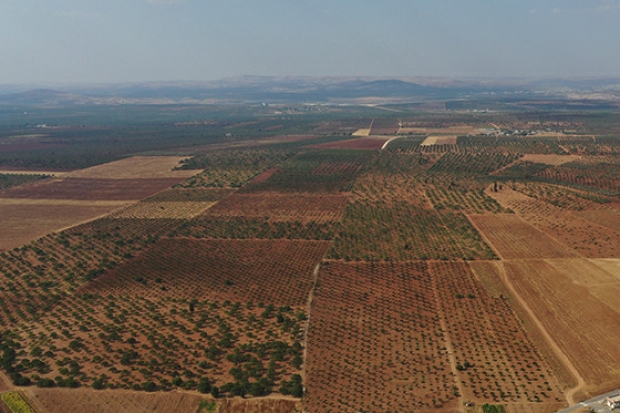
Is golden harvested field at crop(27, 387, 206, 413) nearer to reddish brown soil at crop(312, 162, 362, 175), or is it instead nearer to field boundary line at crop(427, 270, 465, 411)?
field boundary line at crop(427, 270, 465, 411)

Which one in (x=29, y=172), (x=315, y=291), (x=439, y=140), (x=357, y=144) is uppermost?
(x=439, y=140)

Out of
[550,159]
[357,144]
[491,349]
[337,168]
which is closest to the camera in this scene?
[491,349]

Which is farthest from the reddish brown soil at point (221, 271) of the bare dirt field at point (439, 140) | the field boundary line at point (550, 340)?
the bare dirt field at point (439, 140)

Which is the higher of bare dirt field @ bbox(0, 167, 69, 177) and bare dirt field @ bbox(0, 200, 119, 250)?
bare dirt field @ bbox(0, 167, 69, 177)

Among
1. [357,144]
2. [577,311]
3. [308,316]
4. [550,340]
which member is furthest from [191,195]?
[357,144]

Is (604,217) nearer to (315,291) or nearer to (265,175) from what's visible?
(315,291)

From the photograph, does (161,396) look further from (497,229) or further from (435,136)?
(435,136)

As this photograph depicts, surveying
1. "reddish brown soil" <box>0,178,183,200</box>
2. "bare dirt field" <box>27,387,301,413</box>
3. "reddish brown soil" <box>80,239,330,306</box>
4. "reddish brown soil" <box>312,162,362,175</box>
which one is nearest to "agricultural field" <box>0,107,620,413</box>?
"bare dirt field" <box>27,387,301,413</box>

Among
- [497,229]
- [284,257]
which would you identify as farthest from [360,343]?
[497,229]
